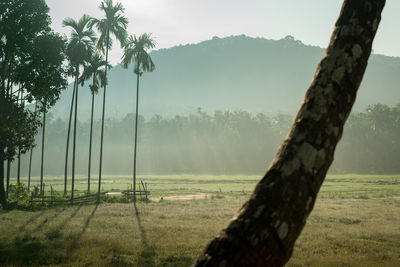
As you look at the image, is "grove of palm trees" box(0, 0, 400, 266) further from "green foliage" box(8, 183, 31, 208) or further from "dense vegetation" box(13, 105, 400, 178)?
"dense vegetation" box(13, 105, 400, 178)

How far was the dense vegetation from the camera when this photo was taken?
119 m

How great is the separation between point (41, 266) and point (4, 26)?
20.9 metres

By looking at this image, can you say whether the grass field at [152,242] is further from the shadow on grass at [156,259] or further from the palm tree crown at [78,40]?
the palm tree crown at [78,40]

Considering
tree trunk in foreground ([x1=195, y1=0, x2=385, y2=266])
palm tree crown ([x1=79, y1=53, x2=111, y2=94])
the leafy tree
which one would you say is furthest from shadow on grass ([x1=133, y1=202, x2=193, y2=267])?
palm tree crown ([x1=79, y1=53, x2=111, y2=94])

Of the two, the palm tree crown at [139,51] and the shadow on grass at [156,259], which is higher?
the palm tree crown at [139,51]

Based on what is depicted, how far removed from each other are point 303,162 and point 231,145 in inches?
6015

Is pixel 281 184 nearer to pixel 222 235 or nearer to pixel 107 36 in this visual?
pixel 222 235

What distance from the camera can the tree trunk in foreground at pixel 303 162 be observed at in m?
2.31

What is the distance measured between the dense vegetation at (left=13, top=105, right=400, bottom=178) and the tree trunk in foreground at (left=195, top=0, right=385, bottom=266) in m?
121

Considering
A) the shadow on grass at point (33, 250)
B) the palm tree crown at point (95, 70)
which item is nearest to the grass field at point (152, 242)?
the shadow on grass at point (33, 250)

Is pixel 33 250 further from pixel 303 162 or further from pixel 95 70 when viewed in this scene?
pixel 95 70

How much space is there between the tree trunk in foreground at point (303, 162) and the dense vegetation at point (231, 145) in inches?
4774

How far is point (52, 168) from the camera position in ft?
534

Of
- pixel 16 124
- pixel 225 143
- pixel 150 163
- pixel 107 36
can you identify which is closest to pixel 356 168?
pixel 225 143
